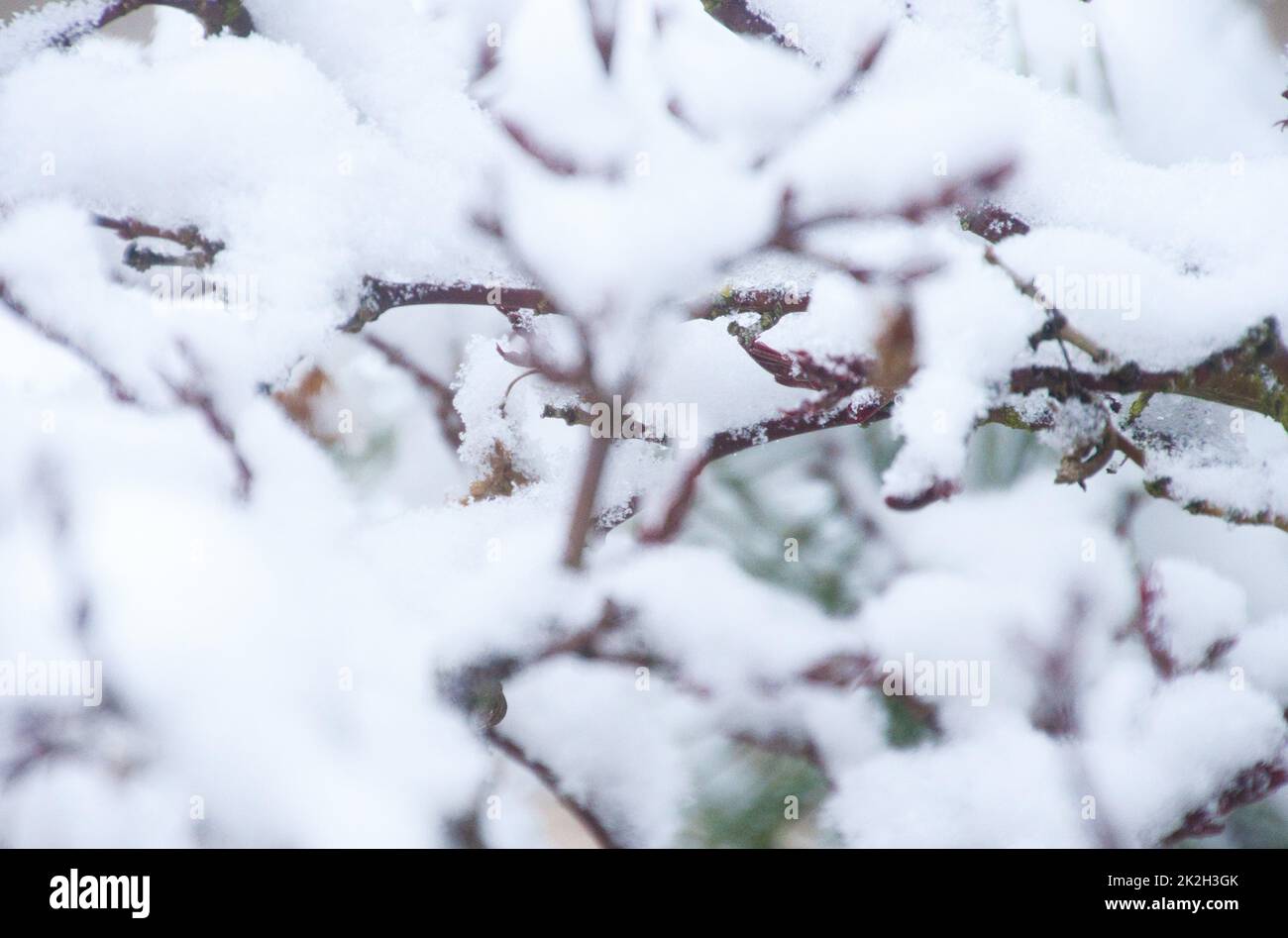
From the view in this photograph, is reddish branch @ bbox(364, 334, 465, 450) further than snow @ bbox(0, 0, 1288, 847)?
Yes

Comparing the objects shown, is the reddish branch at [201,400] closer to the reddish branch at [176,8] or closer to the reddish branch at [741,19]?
Result: the reddish branch at [176,8]

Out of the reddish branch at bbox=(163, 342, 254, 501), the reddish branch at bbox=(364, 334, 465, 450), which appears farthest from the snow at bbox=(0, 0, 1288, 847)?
the reddish branch at bbox=(364, 334, 465, 450)

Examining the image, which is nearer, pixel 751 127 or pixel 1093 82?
pixel 751 127

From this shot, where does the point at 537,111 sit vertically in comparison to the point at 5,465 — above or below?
above

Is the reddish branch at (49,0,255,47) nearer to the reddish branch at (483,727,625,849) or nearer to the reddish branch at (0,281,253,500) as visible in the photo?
the reddish branch at (0,281,253,500)

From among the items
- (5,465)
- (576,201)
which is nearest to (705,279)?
(576,201)

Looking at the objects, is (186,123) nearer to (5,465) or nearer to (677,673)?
(5,465)

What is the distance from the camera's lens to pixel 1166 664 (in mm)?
364

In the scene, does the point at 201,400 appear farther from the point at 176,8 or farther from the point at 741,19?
the point at 741,19

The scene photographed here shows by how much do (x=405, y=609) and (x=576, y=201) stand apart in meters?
0.18

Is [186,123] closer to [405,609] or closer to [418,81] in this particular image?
[418,81]

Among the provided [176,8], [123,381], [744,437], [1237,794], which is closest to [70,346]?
[123,381]

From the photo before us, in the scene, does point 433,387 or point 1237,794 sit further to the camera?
point 433,387

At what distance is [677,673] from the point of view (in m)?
0.35
